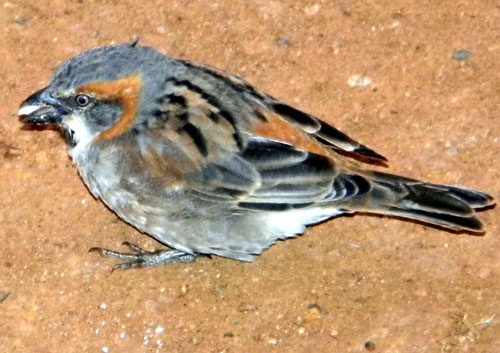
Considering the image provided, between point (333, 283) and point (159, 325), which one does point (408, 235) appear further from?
point (159, 325)

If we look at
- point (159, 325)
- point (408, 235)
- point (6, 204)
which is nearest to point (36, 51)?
point (6, 204)

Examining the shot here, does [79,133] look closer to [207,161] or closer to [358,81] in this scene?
[207,161]

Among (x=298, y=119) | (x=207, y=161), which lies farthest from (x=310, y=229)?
(x=207, y=161)

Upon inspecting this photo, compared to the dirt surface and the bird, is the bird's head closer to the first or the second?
the bird

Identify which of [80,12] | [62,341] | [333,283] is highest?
[80,12]

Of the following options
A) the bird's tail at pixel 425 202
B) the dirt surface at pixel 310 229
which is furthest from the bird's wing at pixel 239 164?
the dirt surface at pixel 310 229

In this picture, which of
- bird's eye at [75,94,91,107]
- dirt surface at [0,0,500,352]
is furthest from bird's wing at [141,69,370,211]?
dirt surface at [0,0,500,352]
